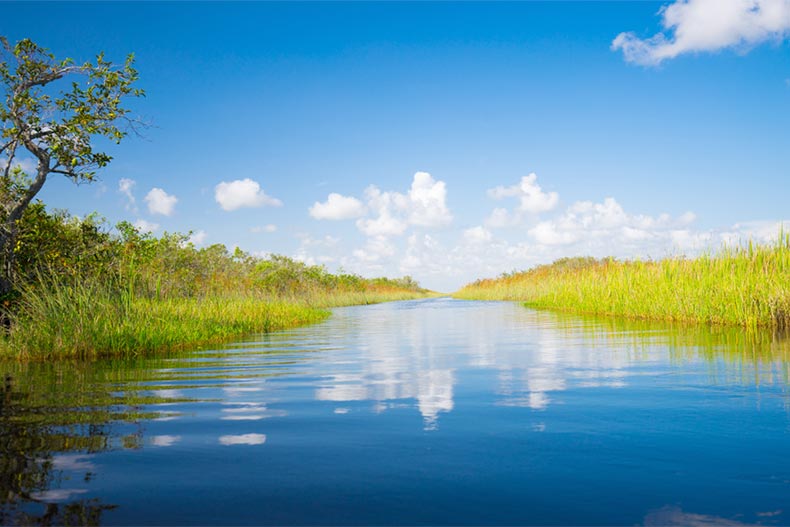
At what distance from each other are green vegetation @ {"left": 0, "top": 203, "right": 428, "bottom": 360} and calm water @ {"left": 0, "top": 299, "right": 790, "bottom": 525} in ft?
5.95

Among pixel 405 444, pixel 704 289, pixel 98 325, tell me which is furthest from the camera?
pixel 704 289

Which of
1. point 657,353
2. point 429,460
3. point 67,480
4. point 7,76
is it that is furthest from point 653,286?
point 7,76

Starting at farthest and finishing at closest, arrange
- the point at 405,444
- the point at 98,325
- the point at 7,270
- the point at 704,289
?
1. the point at 704,289
2. the point at 7,270
3. the point at 98,325
4. the point at 405,444

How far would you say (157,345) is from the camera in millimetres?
10273

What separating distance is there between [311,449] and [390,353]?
6002mm

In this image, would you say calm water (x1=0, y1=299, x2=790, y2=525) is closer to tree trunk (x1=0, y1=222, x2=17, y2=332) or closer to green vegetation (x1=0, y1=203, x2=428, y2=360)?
green vegetation (x1=0, y1=203, x2=428, y2=360)

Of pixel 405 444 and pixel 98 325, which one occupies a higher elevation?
pixel 98 325

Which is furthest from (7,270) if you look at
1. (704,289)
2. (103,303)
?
(704,289)

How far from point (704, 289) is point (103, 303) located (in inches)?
540

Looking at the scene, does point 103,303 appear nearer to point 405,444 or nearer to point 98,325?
point 98,325

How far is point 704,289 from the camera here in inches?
540

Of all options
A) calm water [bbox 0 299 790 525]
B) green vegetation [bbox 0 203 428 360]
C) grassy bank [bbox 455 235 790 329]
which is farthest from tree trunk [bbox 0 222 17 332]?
grassy bank [bbox 455 235 790 329]

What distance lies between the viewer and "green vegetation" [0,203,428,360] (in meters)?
9.38

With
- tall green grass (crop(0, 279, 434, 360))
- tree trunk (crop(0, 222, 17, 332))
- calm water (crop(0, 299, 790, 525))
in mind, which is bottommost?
calm water (crop(0, 299, 790, 525))
